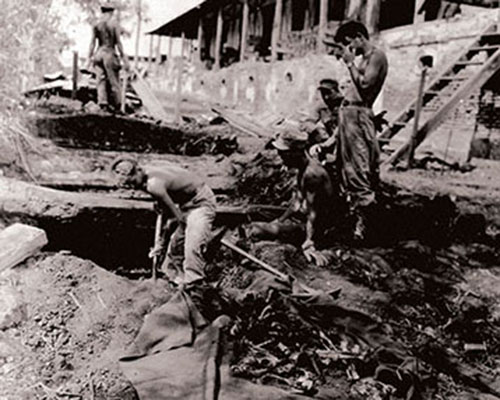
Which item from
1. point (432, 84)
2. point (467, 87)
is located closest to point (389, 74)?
point (432, 84)

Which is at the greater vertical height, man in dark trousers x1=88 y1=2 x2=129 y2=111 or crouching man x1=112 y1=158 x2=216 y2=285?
man in dark trousers x1=88 y1=2 x2=129 y2=111

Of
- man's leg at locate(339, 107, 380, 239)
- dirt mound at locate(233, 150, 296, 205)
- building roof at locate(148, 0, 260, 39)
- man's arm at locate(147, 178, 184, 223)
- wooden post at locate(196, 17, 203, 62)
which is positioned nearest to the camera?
man's arm at locate(147, 178, 184, 223)

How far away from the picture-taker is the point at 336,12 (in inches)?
774

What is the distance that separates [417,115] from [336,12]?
38.2 feet

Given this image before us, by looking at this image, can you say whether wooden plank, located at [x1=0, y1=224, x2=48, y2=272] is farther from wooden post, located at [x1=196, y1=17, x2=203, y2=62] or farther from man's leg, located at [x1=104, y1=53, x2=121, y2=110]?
wooden post, located at [x1=196, y1=17, x2=203, y2=62]

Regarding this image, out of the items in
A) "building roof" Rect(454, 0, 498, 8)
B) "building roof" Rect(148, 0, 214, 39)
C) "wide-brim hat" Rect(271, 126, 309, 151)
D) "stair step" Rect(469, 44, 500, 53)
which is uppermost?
"building roof" Rect(148, 0, 214, 39)

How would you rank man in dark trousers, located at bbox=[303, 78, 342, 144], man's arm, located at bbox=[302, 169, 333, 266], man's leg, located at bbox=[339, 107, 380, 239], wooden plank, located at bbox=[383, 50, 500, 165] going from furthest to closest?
1. wooden plank, located at bbox=[383, 50, 500, 165]
2. man in dark trousers, located at bbox=[303, 78, 342, 144]
3. man's leg, located at bbox=[339, 107, 380, 239]
4. man's arm, located at bbox=[302, 169, 333, 266]

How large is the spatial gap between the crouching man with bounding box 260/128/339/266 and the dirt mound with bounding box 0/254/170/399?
167 cm

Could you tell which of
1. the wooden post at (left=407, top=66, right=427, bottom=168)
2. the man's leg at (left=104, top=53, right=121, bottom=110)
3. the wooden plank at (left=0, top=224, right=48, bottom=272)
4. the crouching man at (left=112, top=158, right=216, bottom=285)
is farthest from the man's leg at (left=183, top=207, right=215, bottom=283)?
the man's leg at (left=104, top=53, right=121, bottom=110)

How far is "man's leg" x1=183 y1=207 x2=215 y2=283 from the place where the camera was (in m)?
5.11

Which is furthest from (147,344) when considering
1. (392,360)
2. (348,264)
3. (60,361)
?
(348,264)

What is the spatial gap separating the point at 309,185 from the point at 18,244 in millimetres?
2783

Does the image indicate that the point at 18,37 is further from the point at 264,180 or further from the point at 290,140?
the point at 290,140

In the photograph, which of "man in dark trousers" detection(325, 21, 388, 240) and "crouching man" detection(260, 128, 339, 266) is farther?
"man in dark trousers" detection(325, 21, 388, 240)
